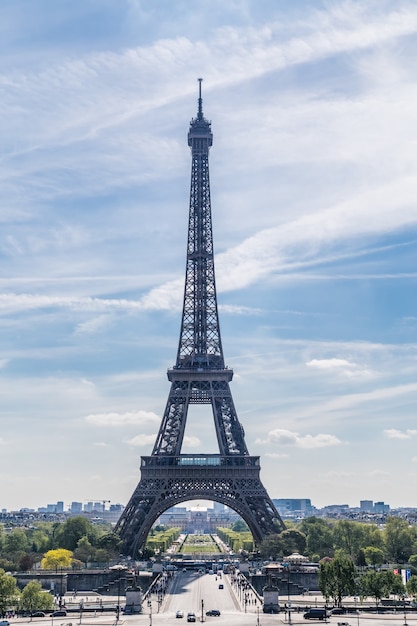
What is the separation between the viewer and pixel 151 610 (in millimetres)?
94562

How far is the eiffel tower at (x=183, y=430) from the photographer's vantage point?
447ft

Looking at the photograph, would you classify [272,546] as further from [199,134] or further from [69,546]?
[199,134]

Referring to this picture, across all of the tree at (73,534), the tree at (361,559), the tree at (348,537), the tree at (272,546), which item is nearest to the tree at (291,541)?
the tree at (272,546)

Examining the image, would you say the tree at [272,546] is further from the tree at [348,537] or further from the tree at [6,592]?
the tree at [6,592]

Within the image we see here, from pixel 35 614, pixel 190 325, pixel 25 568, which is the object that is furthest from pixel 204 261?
pixel 35 614

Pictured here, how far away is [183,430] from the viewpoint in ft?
463

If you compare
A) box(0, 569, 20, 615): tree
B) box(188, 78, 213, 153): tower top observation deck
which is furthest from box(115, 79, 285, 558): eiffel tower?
box(0, 569, 20, 615): tree

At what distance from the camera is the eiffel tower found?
447ft

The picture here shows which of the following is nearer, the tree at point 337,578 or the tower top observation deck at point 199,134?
the tree at point 337,578

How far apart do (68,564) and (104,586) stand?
53.5ft

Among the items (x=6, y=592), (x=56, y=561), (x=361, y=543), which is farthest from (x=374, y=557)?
(x=6, y=592)

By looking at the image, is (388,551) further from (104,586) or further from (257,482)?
(104,586)

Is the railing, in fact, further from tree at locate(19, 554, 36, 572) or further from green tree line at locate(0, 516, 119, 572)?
tree at locate(19, 554, 36, 572)

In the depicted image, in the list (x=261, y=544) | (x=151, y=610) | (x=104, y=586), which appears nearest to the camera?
(x=151, y=610)
